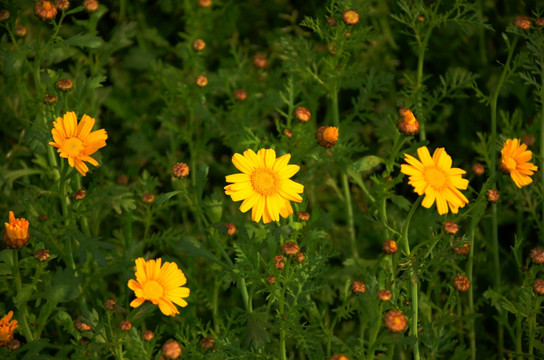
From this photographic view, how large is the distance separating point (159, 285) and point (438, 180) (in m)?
0.89

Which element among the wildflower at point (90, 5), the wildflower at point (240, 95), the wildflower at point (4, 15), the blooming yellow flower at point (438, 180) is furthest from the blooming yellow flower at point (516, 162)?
the wildflower at point (4, 15)

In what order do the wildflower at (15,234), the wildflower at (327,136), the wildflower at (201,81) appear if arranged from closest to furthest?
the wildflower at (15,234)
the wildflower at (327,136)
the wildflower at (201,81)

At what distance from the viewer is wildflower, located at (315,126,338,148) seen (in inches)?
80.0

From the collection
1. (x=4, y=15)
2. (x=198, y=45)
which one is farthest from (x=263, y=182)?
(x=4, y=15)

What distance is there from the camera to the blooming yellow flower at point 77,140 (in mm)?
1929

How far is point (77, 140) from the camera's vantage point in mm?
1960

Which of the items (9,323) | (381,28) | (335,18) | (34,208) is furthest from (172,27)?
(9,323)

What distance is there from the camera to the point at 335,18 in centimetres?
252

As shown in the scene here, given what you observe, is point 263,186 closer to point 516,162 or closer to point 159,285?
point 159,285

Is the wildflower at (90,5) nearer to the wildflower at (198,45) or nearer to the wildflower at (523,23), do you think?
the wildflower at (198,45)

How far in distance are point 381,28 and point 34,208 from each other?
2.18 metres

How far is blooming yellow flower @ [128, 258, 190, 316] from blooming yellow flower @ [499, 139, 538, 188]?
1088 mm

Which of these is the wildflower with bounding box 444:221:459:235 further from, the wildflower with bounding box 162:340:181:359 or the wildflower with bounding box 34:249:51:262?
the wildflower with bounding box 34:249:51:262

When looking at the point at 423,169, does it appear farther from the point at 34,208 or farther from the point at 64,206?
the point at 34,208
